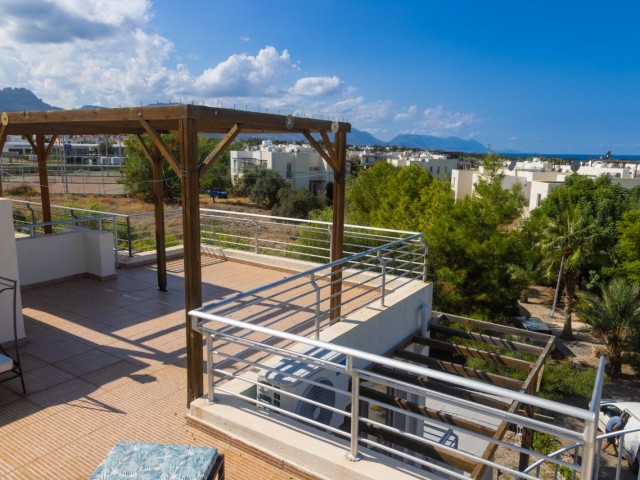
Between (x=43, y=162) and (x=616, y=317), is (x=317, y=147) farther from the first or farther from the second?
(x=616, y=317)

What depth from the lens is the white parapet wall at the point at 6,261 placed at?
5.63 m

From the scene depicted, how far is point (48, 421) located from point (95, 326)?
244 centimetres

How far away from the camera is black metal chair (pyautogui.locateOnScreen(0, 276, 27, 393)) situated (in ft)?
15.1

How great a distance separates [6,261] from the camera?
18.6ft

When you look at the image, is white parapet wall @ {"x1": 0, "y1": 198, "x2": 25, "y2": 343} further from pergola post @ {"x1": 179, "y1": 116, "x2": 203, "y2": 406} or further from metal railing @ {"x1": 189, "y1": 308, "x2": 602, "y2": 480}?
pergola post @ {"x1": 179, "y1": 116, "x2": 203, "y2": 406}

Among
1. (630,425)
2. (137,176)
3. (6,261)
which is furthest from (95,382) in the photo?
(137,176)

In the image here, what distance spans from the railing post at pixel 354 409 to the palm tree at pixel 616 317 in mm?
22377

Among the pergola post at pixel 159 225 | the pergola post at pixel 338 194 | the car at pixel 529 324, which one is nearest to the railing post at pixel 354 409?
the pergola post at pixel 338 194

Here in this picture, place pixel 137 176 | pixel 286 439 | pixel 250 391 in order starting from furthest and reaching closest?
pixel 137 176, pixel 250 391, pixel 286 439

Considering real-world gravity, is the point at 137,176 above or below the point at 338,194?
below

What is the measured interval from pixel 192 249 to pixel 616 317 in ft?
75.0

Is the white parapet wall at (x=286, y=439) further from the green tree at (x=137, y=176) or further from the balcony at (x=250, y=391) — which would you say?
the green tree at (x=137, y=176)

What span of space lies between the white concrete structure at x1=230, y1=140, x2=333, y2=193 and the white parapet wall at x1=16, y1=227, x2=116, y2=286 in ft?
184

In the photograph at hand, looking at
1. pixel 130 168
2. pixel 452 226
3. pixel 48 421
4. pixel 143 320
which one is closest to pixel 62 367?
pixel 48 421
